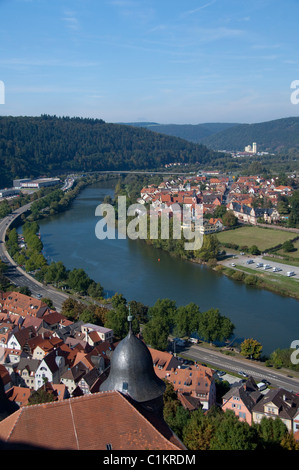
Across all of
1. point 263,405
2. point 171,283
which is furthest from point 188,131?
point 263,405

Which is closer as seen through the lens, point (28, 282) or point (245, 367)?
point (245, 367)

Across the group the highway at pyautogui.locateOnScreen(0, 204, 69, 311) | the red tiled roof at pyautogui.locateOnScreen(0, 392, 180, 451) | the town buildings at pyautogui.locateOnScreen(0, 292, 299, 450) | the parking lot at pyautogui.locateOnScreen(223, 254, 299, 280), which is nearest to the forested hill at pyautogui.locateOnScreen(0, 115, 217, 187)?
the highway at pyautogui.locateOnScreen(0, 204, 69, 311)

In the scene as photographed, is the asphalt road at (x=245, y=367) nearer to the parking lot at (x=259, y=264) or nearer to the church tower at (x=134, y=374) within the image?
the church tower at (x=134, y=374)

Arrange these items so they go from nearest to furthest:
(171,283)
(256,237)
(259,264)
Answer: (171,283) → (259,264) → (256,237)

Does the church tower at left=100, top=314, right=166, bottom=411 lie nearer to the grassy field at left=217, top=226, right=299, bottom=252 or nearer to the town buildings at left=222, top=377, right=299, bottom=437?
the town buildings at left=222, top=377, right=299, bottom=437

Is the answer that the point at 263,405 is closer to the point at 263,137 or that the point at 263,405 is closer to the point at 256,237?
the point at 256,237
